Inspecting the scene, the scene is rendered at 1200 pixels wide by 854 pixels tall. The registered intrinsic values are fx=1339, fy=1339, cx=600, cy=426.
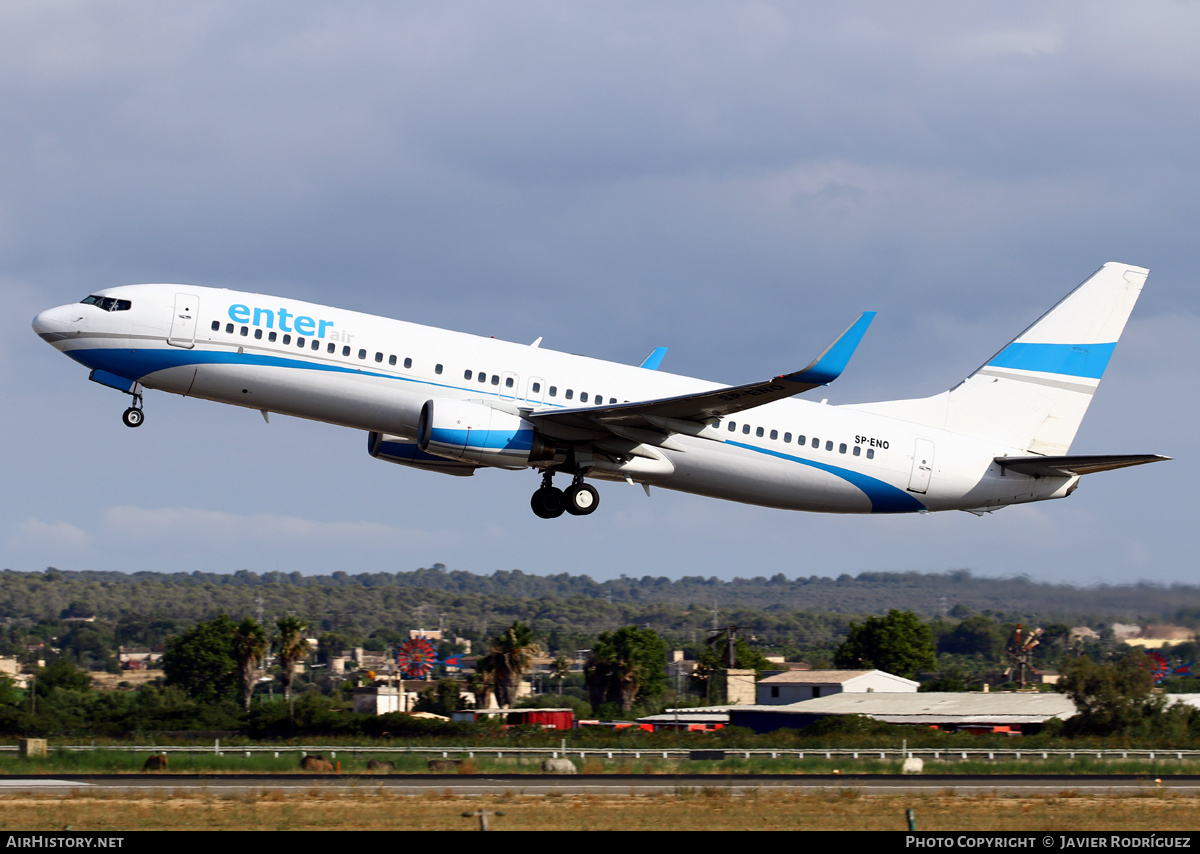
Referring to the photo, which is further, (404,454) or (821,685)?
(821,685)

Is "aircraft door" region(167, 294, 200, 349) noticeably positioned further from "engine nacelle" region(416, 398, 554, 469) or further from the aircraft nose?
"engine nacelle" region(416, 398, 554, 469)

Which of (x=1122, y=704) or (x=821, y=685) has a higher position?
(x=1122, y=704)

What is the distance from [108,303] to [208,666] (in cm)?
8696

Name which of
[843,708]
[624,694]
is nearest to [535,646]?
[624,694]

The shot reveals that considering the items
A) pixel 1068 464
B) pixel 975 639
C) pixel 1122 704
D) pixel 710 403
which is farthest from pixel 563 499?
pixel 975 639

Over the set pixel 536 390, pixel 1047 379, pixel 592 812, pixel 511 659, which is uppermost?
pixel 1047 379

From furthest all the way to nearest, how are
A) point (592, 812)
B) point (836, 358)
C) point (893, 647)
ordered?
point (893, 647)
point (836, 358)
point (592, 812)

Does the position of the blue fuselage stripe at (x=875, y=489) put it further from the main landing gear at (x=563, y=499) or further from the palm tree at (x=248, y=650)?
the palm tree at (x=248, y=650)

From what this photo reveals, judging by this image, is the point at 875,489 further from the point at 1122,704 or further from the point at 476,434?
the point at 1122,704

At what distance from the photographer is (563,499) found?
1620 inches

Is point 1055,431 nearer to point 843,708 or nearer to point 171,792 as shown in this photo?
point 171,792

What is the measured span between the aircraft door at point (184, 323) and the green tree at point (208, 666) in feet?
273

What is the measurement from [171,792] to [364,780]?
260 inches

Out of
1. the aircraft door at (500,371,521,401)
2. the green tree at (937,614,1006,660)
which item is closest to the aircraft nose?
the aircraft door at (500,371,521,401)
